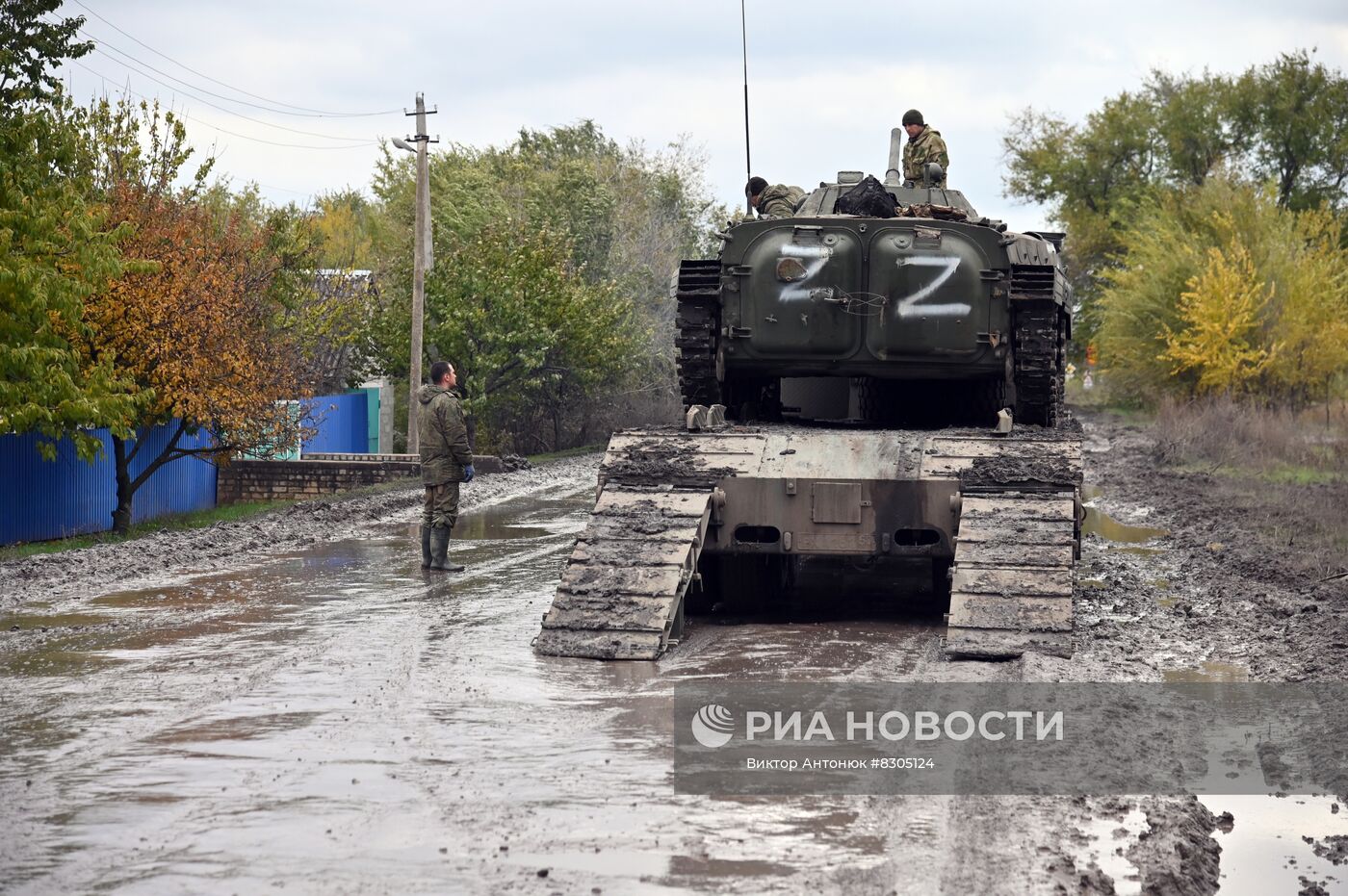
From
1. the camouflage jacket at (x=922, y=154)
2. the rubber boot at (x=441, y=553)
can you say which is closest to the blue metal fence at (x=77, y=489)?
the rubber boot at (x=441, y=553)

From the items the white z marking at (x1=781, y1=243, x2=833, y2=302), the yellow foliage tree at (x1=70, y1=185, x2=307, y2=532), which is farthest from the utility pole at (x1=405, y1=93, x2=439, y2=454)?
the white z marking at (x1=781, y1=243, x2=833, y2=302)

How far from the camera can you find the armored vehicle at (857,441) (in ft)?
29.8

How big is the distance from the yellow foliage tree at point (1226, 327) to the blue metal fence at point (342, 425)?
16.2 meters

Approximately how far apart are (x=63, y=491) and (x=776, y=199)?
1036 cm

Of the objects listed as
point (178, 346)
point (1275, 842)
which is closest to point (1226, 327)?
point (178, 346)

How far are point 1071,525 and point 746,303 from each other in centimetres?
305

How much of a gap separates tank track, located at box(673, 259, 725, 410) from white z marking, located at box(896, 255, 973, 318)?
130 centimetres

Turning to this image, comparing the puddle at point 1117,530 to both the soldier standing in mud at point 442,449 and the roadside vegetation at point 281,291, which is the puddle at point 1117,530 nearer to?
the soldier standing in mud at point 442,449

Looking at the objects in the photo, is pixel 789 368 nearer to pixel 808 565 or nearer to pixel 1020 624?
pixel 808 565

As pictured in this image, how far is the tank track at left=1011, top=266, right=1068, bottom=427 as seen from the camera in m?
11.1

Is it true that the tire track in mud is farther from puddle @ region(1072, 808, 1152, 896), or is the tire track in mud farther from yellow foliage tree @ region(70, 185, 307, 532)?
yellow foliage tree @ region(70, 185, 307, 532)

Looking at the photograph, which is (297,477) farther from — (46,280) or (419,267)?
(46,280)

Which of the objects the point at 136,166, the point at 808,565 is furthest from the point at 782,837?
the point at 136,166

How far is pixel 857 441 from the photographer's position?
33.0 feet
